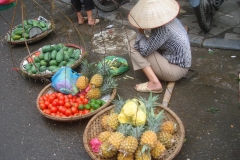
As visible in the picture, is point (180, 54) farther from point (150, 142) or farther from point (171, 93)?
point (150, 142)

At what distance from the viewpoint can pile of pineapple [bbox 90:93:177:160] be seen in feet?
7.86

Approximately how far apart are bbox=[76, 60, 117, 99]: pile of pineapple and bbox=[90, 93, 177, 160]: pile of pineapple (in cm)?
63

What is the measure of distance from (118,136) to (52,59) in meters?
2.07

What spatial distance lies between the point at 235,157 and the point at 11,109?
2.74 m

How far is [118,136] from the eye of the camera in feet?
8.01

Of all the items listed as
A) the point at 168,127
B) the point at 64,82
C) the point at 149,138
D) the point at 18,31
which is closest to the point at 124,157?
the point at 149,138

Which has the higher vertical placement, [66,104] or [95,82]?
[95,82]

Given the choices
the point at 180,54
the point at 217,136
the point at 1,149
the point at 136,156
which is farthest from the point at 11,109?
the point at 217,136

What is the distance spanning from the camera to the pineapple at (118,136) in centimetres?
240

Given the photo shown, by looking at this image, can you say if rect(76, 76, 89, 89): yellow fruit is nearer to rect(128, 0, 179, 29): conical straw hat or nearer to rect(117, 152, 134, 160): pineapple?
rect(128, 0, 179, 29): conical straw hat

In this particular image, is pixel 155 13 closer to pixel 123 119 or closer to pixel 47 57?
pixel 123 119

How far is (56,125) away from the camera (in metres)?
3.30

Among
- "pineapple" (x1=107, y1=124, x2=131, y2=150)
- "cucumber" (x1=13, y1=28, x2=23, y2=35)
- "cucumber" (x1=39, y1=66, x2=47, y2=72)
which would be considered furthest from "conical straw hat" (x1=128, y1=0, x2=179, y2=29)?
"cucumber" (x1=13, y1=28, x2=23, y2=35)

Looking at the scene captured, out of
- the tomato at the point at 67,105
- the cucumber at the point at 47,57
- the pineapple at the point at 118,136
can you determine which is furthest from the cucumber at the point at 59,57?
the pineapple at the point at 118,136
